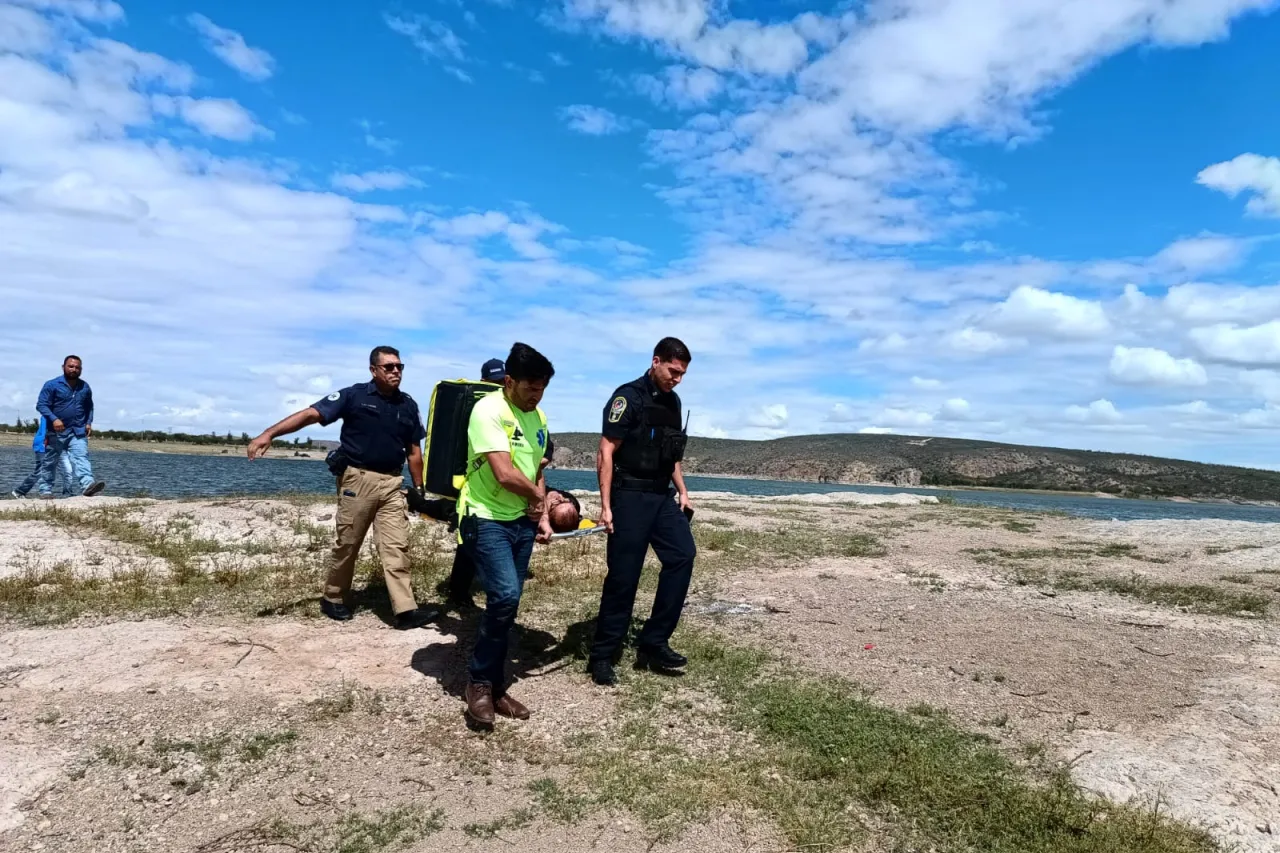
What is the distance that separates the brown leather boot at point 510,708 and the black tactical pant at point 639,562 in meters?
0.86

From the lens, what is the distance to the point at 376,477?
6.69 metres

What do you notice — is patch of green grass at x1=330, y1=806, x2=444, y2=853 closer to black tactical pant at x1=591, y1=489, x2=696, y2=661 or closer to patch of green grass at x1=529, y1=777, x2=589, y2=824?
patch of green grass at x1=529, y1=777, x2=589, y2=824

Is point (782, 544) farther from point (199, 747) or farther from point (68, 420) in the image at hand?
point (68, 420)

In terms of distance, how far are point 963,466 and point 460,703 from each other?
136751mm

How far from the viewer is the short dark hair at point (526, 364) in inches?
188

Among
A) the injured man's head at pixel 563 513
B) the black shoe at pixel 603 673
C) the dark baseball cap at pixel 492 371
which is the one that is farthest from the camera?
the dark baseball cap at pixel 492 371

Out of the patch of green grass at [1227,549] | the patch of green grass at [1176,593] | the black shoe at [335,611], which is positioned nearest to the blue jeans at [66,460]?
the black shoe at [335,611]

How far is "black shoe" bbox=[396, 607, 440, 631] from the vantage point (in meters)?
6.60

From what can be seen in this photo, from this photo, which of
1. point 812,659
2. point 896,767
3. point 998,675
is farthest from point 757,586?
point 896,767

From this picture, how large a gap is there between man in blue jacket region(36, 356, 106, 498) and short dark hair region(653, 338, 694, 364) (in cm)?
1281

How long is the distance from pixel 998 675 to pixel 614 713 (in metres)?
3.33

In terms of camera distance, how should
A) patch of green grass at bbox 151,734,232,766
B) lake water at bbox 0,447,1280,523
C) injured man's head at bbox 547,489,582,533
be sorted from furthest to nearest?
lake water at bbox 0,447,1280,523, injured man's head at bbox 547,489,582,533, patch of green grass at bbox 151,734,232,766

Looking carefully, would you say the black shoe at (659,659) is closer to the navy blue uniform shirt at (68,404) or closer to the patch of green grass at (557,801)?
the patch of green grass at (557,801)

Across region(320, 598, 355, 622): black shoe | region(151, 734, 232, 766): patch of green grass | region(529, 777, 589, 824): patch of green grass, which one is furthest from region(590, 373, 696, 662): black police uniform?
region(320, 598, 355, 622): black shoe
